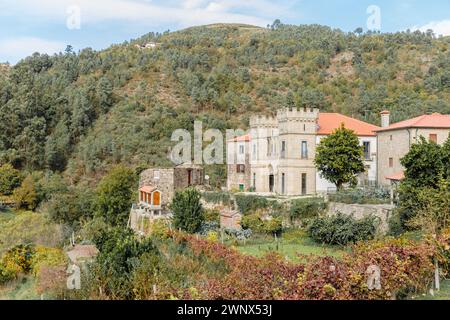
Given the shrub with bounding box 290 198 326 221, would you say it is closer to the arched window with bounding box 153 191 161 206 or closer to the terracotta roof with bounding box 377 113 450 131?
the terracotta roof with bounding box 377 113 450 131

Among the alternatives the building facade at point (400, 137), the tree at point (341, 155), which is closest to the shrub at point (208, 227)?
the tree at point (341, 155)

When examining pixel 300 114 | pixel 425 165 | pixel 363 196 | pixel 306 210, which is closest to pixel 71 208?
pixel 300 114

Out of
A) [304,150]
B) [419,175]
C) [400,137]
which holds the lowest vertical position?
[419,175]

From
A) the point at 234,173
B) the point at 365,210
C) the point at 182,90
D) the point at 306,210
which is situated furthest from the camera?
the point at 182,90

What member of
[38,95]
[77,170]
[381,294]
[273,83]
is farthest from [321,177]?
[38,95]

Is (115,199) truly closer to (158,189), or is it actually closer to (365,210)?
(158,189)

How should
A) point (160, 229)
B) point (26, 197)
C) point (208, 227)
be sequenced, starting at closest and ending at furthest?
point (160, 229), point (208, 227), point (26, 197)

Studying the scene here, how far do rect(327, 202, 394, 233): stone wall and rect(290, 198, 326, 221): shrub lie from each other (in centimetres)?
45

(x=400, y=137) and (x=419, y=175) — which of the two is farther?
(x=400, y=137)

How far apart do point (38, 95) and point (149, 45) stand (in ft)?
85.6

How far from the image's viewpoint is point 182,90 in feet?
193

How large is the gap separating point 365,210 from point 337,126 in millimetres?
9213

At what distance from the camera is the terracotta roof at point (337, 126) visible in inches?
1182

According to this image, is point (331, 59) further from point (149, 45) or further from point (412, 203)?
point (412, 203)
